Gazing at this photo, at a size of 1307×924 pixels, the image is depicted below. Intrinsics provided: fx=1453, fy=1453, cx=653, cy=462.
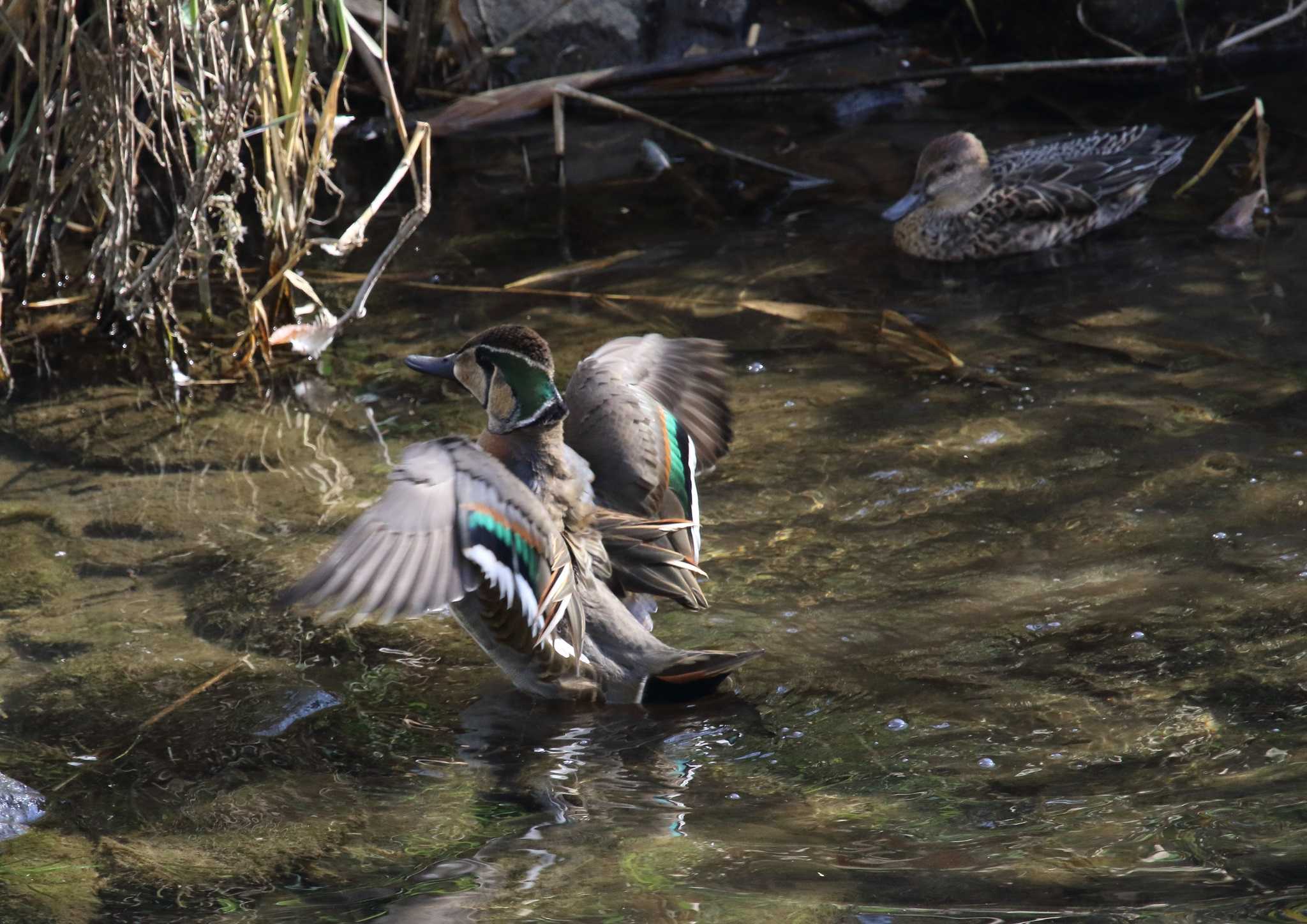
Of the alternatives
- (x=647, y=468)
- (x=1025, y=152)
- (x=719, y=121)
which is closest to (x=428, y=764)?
(x=647, y=468)

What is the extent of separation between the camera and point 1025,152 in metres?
7.39

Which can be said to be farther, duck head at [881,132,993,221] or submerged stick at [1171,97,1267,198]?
duck head at [881,132,993,221]

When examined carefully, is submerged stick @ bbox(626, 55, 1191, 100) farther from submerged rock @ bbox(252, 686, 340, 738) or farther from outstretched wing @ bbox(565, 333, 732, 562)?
submerged rock @ bbox(252, 686, 340, 738)

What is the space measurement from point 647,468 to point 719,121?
4.83 m

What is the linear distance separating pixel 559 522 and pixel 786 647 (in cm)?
69

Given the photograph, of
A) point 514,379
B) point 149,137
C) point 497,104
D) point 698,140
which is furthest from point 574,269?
point 514,379

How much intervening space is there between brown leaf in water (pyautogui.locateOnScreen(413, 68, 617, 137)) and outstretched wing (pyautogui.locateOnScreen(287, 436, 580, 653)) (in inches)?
204

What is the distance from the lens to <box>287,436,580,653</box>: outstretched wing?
3.10 meters

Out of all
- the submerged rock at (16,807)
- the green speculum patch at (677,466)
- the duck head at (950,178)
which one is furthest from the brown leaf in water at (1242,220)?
the submerged rock at (16,807)

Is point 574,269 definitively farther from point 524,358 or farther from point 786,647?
point 786,647

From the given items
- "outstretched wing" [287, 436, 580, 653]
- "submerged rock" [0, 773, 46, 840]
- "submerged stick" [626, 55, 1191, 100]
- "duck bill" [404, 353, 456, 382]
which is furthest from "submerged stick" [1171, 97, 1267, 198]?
"submerged rock" [0, 773, 46, 840]

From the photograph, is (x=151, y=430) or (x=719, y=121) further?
(x=719, y=121)

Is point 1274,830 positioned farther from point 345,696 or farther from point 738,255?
point 738,255

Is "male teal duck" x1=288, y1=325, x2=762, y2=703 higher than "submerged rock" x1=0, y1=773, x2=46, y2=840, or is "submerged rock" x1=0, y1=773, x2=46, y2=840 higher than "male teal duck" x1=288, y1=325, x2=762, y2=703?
"male teal duck" x1=288, y1=325, x2=762, y2=703
